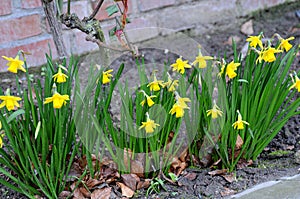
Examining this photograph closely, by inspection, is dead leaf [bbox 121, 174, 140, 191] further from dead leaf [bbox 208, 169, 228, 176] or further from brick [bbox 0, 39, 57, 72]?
brick [bbox 0, 39, 57, 72]

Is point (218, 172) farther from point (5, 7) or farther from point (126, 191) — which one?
point (5, 7)

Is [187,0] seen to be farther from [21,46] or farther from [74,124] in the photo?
[74,124]

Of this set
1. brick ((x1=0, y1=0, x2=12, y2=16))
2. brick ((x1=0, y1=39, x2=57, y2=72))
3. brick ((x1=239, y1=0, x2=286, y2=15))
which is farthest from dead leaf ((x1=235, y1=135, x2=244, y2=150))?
brick ((x1=239, y1=0, x2=286, y2=15))

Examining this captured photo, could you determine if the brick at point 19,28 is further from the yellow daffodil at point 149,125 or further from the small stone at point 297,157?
the small stone at point 297,157

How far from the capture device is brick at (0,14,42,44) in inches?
88.8

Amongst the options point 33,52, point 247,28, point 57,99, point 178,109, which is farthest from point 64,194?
point 247,28

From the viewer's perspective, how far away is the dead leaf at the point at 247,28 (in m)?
2.76

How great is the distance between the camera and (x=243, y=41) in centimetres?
265

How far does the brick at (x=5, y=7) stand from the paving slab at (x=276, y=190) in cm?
134

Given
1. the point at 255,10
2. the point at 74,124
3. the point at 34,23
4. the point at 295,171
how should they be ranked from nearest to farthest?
1. the point at 74,124
2. the point at 295,171
3. the point at 34,23
4. the point at 255,10

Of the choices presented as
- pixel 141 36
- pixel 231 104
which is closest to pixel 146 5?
pixel 141 36

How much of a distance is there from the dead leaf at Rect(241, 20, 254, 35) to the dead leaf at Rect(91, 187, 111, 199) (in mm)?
1526

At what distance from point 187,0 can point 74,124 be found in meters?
1.39

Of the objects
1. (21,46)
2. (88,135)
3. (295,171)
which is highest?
(21,46)
